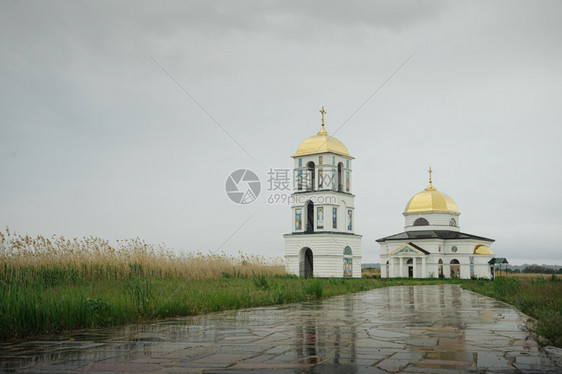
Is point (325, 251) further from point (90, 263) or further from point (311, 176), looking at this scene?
point (90, 263)

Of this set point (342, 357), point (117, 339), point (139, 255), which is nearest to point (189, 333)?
point (117, 339)

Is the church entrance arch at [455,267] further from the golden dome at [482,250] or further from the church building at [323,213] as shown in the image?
the church building at [323,213]

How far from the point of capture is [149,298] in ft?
30.5

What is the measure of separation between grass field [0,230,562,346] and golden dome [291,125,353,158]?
29052 millimetres

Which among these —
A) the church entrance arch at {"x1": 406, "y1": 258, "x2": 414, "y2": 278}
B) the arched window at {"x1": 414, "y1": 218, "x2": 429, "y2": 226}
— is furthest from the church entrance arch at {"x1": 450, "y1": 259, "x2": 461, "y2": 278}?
the arched window at {"x1": 414, "y1": 218, "x2": 429, "y2": 226}

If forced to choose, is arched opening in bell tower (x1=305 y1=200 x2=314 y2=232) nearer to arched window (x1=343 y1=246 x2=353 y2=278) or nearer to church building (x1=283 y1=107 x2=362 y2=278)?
church building (x1=283 y1=107 x2=362 y2=278)

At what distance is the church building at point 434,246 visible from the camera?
204 feet

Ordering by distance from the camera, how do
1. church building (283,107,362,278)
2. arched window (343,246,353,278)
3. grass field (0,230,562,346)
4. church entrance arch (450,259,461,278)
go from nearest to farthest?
grass field (0,230,562,346)
church building (283,107,362,278)
arched window (343,246,353,278)
church entrance arch (450,259,461,278)

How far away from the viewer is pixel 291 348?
18.2 feet

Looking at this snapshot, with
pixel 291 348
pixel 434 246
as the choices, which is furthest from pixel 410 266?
pixel 291 348

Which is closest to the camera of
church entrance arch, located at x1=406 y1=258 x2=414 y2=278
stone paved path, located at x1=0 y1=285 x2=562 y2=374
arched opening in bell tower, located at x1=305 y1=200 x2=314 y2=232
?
stone paved path, located at x1=0 y1=285 x2=562 y2=374

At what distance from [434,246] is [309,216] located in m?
18.1

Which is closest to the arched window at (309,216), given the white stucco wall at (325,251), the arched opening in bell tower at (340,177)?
the white stucco wall at (325,251)

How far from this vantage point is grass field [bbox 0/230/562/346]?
7.05 metres
